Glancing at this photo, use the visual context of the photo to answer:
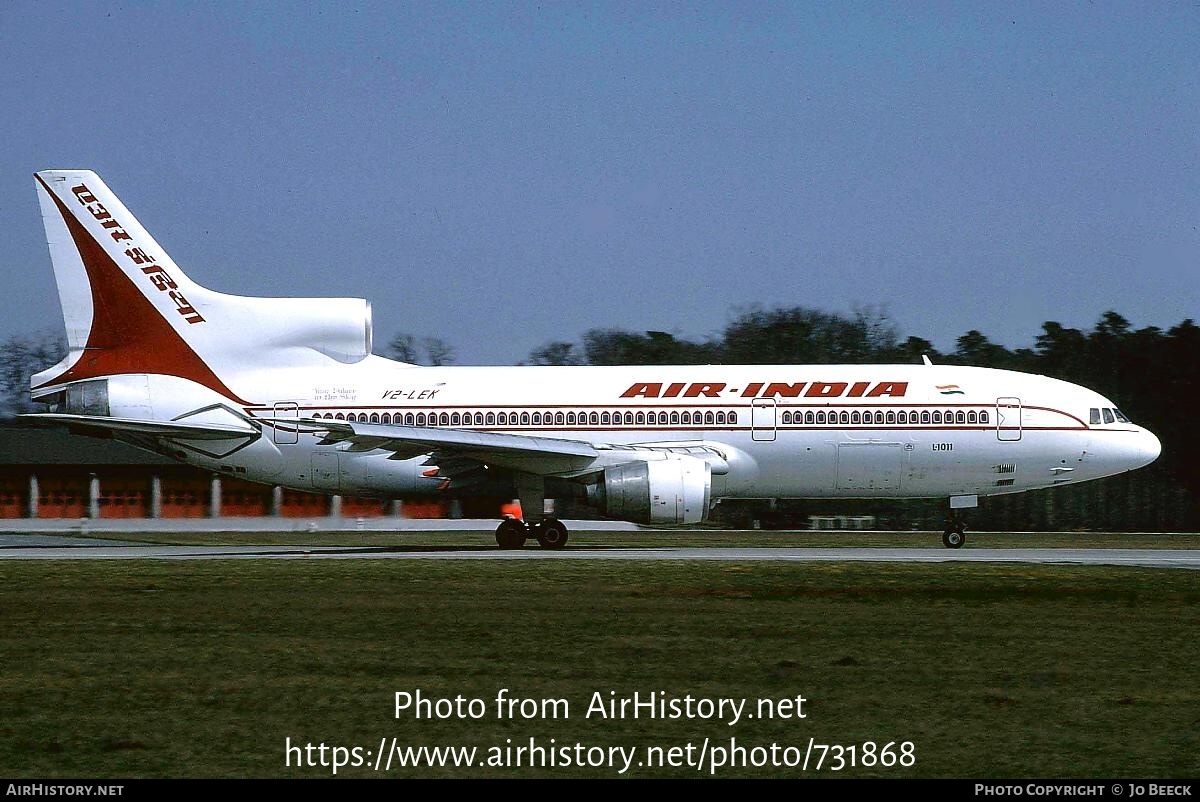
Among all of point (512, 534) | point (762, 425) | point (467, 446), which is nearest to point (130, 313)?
point (467, 446)

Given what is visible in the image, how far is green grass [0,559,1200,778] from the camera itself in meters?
9.32

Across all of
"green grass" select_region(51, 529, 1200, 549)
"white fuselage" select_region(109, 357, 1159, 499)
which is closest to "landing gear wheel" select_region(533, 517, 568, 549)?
"green grass" select_region(51, 529, 1200, 549)

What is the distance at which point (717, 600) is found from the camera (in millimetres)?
18531

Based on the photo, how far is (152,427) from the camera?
96.2ft

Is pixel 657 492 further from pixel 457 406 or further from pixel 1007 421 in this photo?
pixel 1007 421

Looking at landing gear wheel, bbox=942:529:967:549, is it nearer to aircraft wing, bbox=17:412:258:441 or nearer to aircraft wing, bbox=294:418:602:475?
aircraft wing, bbox=294:418:602:475

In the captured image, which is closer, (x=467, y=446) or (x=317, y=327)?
(x=467, y=446)

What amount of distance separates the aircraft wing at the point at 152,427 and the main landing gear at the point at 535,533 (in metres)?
5.76

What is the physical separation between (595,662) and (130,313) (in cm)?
2074

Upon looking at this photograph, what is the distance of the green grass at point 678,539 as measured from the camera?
1367 inches

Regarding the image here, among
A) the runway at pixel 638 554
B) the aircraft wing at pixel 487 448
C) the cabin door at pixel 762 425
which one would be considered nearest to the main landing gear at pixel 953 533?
the runway at pixel 638 554

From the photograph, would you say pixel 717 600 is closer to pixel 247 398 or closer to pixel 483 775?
pixel 483 775

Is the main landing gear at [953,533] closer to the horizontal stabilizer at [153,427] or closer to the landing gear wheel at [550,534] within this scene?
the landing gear wheel at [550,534]
